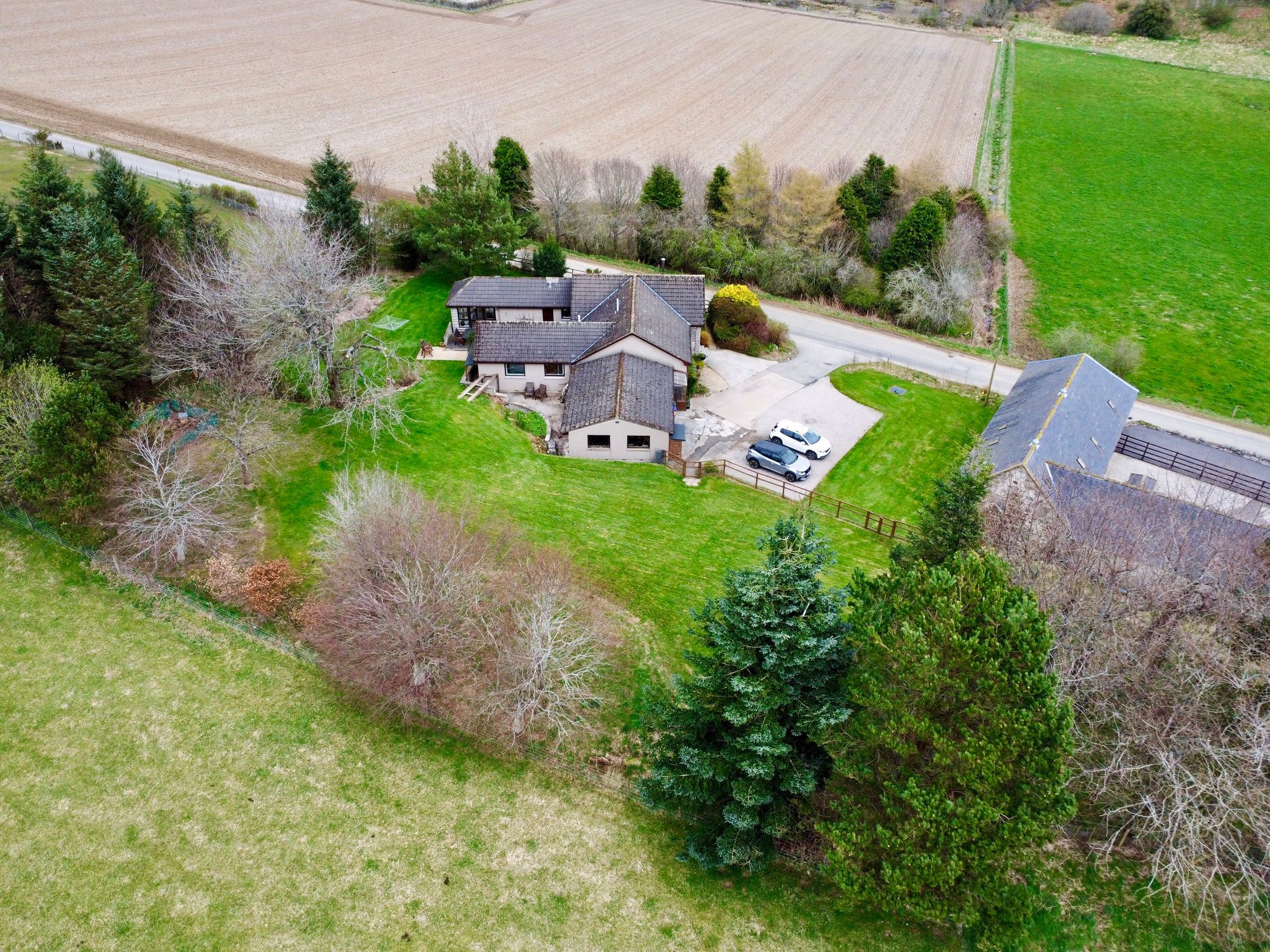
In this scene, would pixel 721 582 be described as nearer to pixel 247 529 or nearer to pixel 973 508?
pixel 973 508

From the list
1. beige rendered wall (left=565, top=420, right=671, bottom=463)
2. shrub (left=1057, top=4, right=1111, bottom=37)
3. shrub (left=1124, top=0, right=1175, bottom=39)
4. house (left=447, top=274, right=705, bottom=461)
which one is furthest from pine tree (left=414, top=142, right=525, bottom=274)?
shrub (left=1124, top=0, right=1175, bottom=39)

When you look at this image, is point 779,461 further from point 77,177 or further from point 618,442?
point 77,177

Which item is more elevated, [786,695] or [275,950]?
[786,695]

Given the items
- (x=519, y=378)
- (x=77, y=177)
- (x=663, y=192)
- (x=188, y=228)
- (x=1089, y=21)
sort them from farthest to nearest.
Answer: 1. (x=1089, y=21)
2. (x=663, y=192)
3. (x=77, y=177)
4. (x=519, y=378)
5. (x=188, y=228)

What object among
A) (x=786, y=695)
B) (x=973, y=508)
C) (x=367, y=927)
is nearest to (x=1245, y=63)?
(x=973, y=508)

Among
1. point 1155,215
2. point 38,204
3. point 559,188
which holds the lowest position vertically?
point 1155,215

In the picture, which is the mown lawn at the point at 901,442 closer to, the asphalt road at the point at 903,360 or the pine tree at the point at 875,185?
the asphalt road at the point at 903,360

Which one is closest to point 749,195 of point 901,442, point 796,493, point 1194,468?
point 901,442
